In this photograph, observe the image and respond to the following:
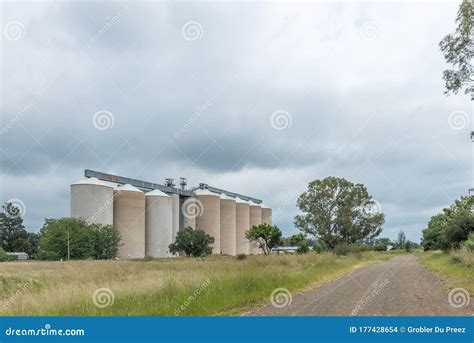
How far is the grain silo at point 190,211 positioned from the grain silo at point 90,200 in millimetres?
25350

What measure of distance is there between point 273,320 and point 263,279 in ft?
19.7

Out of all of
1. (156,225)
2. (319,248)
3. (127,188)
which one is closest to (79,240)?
(127,188)

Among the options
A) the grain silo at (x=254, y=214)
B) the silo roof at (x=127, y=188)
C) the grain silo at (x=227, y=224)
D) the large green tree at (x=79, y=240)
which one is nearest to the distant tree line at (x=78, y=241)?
the large green tree at (x=79, y=240)

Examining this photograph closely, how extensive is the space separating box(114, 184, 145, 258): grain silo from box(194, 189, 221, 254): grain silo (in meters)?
19.7

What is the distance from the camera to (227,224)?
354 feet

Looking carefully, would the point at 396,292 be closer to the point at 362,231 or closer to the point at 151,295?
the point at 151,295

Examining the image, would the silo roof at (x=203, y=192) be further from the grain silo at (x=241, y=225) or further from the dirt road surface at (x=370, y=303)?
the dirt road surface at (x=370, y=303)

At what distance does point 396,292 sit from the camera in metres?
16.9

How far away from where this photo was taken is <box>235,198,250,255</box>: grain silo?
11406 cm

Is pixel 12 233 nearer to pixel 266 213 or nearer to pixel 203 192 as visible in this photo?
pixel 203 192

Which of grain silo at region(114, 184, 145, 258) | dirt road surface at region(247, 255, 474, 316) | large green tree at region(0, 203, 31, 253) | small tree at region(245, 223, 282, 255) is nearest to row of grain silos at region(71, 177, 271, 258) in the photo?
grain silo at region(114, 184, 145, 258)

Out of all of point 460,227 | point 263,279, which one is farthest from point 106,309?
point 460,227

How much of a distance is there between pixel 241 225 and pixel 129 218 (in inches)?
1535

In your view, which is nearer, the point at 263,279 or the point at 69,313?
the point at 69,313
